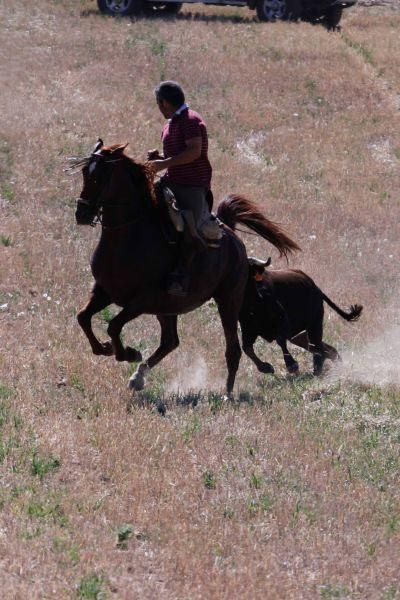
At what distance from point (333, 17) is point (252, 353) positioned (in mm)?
23333

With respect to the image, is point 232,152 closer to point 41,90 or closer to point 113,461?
point 41,90

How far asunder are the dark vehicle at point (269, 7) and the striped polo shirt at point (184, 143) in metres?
22.9

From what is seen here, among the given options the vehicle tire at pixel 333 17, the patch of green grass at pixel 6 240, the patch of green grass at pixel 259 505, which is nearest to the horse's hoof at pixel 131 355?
the patch of green grass at pixel 259 505

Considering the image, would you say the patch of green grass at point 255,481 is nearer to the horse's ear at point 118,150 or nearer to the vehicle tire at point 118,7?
the horse's ear at point 118,150

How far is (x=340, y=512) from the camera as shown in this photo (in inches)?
287

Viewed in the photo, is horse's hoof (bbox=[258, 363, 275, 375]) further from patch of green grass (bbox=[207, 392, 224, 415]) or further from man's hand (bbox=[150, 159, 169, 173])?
man's hand (bbox=[150, 159, 169, 173])

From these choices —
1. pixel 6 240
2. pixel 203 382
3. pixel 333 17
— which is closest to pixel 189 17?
pixel 333 17

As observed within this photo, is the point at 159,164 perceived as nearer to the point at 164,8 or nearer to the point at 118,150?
the point at 118,150

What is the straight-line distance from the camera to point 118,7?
106ft

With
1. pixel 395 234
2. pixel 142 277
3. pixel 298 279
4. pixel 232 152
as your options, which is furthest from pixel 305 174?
pixel 142 277

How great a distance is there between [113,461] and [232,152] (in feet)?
53.3

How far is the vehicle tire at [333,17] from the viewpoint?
109ft

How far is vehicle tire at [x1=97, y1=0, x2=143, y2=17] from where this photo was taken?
32188 millimetres

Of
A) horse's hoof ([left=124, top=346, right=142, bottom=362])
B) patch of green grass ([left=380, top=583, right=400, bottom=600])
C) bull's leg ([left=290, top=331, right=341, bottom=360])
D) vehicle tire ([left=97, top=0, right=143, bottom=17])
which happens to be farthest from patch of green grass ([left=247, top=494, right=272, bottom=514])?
vehicle tire ([left=97, top=0, right=143, bottom=17])
